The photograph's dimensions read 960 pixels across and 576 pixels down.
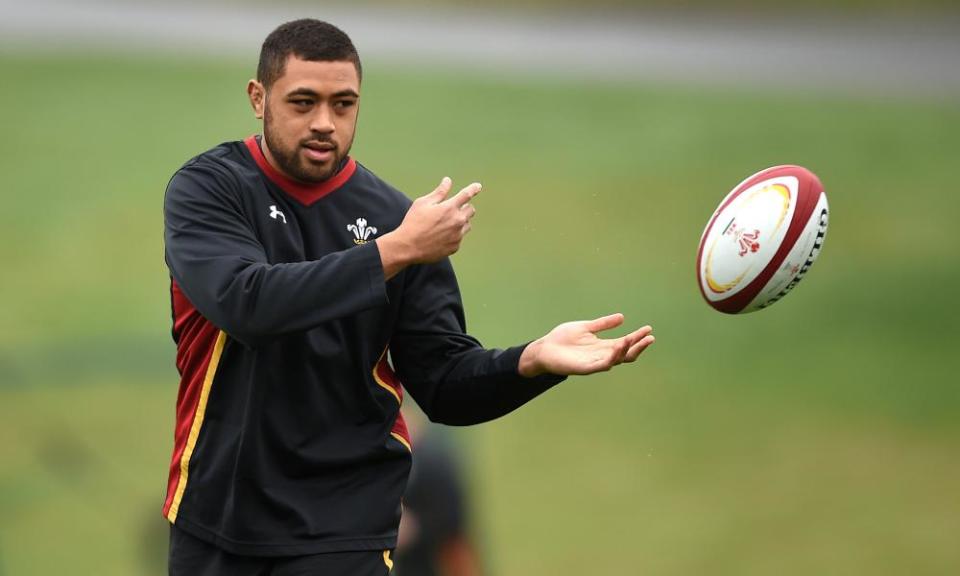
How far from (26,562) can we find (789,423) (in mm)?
4120

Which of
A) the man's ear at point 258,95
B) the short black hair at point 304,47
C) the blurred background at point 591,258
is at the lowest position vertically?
the blurred background at point 591,258

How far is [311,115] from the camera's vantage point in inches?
120

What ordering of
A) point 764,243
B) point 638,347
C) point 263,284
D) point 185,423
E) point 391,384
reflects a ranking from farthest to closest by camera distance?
point 764,243
point 391,384
point 185,423
point 638,347
point 263,284

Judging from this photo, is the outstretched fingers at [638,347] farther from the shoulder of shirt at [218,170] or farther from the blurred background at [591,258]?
the blurred background at [591,258]

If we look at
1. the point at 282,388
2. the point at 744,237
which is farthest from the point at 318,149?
the point at 744,237

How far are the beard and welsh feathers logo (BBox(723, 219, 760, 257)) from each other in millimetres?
998

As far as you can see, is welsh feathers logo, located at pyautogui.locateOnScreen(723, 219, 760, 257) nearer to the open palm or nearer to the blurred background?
the open palm

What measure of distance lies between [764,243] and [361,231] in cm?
98

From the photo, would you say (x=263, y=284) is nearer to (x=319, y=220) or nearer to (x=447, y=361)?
(x=319, y=220)

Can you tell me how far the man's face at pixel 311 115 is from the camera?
9.98 ft

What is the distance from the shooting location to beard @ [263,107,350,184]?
306 centimetres

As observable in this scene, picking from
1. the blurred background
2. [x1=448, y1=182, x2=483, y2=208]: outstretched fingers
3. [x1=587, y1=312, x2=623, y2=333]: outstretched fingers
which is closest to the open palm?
[x1=587, y1=312, x2=623, y2=333]: outstretched fingers

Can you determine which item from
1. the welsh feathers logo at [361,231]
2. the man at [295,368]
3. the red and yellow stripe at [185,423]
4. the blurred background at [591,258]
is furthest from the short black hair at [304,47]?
the blurred background at [591,258]

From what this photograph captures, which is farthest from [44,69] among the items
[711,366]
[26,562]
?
[711,366]
